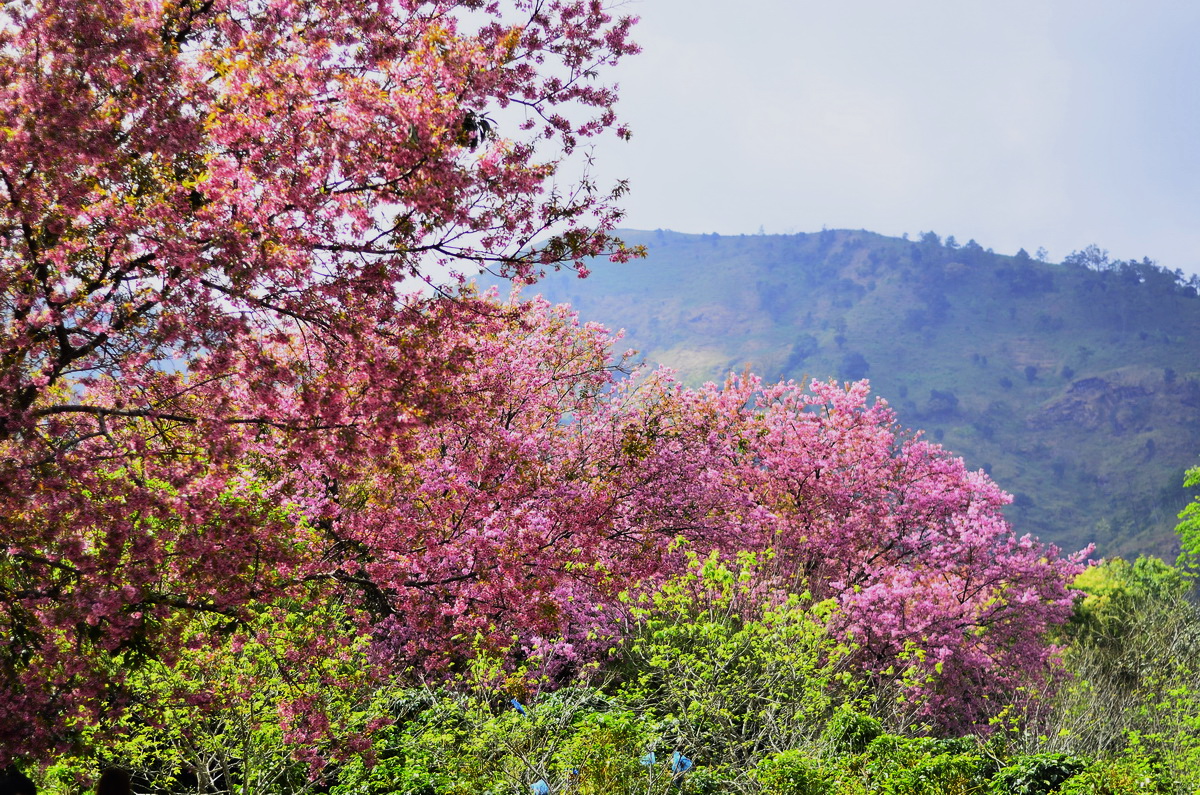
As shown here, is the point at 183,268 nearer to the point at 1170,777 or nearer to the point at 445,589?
the point at 445,589

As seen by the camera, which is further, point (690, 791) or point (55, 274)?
point (690, 791)

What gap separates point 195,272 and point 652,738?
6.93 metres

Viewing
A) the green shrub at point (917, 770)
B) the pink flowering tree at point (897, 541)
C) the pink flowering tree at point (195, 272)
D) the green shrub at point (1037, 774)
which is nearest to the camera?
the pink flowering tree at point (195, 272)

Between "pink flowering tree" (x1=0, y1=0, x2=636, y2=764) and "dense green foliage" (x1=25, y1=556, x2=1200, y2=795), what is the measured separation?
173 cm

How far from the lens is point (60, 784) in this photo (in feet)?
30.5

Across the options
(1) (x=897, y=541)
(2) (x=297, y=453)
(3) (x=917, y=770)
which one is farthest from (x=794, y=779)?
(1) (x=897, y=541)

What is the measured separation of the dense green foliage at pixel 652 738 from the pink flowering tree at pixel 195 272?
1733 millimetres

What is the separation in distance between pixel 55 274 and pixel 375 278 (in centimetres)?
186

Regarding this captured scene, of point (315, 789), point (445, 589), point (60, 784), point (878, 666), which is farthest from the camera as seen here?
point (878, 666)

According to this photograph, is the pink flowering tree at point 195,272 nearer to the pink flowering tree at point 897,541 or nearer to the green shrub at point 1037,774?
the green shrub at point 1037,774

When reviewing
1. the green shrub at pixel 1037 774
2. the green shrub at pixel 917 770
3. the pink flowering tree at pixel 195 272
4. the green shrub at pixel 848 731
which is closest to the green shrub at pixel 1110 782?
the green shrub at pixel 1037 774

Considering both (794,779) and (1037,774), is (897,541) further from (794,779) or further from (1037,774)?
(794,779)

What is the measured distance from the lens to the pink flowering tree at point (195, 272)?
502 centimetres

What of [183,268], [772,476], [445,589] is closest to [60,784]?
[445,589]
